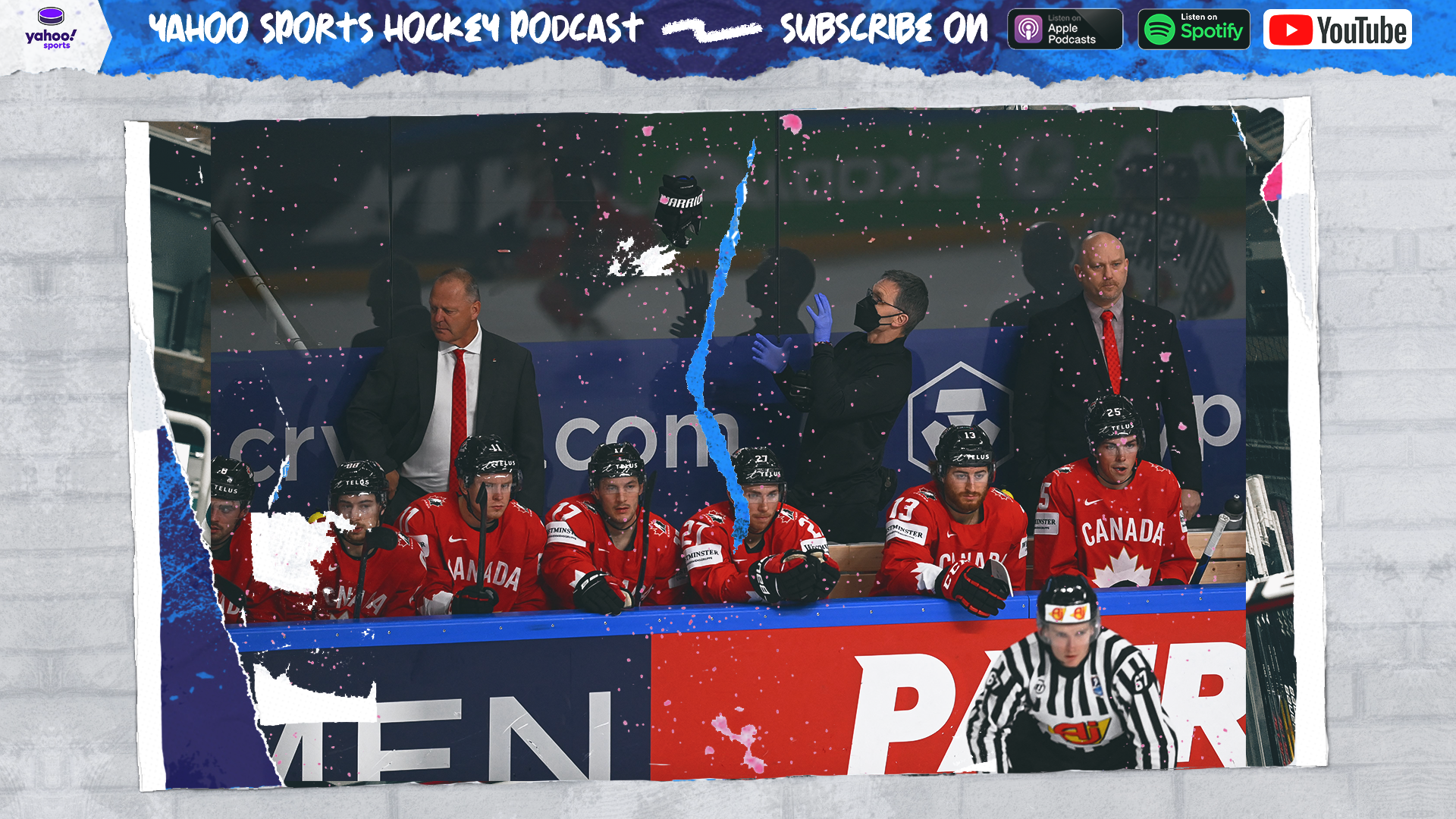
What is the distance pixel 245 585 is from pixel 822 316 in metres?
1.96

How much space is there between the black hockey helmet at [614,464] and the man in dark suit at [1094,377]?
3.99 feet

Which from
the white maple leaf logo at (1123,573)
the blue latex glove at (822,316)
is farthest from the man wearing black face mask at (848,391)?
the white maple leaf logo at (1123,573)

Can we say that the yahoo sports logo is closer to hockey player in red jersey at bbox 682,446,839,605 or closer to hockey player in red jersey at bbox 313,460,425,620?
hockey player in red jersey at bbox 682,446,839,605

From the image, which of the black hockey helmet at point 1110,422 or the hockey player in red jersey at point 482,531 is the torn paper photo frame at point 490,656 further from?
the black hockey helmet at point 1110,422

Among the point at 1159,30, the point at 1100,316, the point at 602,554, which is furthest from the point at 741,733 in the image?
the point at 1159,30

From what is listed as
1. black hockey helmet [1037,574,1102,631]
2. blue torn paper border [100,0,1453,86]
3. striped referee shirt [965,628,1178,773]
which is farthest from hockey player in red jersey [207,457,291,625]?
black hockey helmet [1037,574,1102,631]

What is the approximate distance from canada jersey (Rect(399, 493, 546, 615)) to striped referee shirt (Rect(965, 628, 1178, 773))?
143cm

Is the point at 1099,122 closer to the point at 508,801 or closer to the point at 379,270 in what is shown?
the point at 379,270

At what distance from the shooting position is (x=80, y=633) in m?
3.30

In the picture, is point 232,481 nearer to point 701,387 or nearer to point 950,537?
point 701,387

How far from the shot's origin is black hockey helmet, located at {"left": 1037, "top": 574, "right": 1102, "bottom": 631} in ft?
11.3

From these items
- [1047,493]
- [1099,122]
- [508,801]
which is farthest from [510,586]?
[1099,122]

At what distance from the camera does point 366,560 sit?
3.50 m

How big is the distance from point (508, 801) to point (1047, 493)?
6.33 feet
